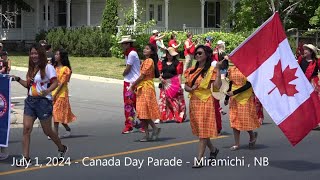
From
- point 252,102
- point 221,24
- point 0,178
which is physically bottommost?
point 0,178

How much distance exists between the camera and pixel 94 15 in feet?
131

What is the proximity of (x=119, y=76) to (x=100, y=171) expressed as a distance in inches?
645

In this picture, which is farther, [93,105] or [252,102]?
[93,105]

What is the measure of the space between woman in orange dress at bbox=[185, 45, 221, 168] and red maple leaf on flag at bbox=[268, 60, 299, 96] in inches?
31.0

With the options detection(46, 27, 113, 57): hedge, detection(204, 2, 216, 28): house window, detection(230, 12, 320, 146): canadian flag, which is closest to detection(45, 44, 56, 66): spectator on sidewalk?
detection(230, 12, 320, 146): canadian flag

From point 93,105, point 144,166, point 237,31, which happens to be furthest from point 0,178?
point 237,31

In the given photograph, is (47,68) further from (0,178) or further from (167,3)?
(167,3)

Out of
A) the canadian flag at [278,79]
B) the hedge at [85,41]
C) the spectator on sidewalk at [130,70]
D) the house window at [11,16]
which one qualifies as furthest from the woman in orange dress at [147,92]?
the house window at [11,16]

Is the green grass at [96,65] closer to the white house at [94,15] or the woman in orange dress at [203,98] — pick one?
the white house at [94,15]

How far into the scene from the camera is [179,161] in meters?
8.71

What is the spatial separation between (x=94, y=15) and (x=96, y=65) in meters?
11.7

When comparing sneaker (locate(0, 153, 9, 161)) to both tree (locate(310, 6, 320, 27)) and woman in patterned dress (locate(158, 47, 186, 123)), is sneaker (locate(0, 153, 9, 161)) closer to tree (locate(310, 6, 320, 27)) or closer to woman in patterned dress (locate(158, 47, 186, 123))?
woman in patterned dress (locate(158, 47, 186, 123))

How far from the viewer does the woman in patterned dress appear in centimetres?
1304

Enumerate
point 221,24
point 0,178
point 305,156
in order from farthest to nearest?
point 221,24, point 305,156, point 0,178
